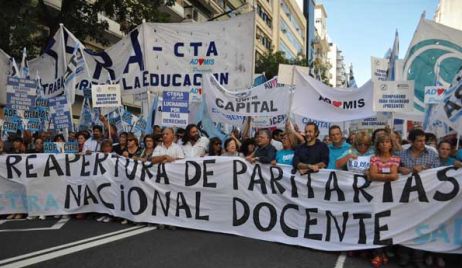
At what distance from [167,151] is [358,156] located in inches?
115

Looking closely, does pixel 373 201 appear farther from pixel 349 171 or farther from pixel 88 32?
pixel 88 32

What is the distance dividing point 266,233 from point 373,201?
1.45 metres

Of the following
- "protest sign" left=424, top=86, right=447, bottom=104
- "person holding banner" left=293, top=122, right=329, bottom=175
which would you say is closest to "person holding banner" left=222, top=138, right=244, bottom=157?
"person holding banner" left=293, top=122, right=329, bottom=175

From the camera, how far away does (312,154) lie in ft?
20.4

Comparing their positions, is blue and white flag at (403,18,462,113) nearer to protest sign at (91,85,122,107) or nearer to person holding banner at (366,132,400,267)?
person holding banner at (366,132,400,267)

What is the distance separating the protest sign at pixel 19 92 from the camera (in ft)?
33.8

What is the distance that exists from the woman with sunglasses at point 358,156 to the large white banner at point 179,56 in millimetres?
3358

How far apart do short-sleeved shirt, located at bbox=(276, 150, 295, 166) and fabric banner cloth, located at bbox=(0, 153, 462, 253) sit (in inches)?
11.3

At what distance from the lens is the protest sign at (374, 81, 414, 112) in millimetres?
8047

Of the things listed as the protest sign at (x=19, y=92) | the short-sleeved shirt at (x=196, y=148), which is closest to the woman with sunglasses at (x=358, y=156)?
the short-sleeved shirt at (x=196, y=148)

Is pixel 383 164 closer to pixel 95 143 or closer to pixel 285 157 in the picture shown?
pixel 285 157

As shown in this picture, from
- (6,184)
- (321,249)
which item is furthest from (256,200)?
(6,184)

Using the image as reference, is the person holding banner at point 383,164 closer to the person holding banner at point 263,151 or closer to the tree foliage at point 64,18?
the person holding banner at point 263,151

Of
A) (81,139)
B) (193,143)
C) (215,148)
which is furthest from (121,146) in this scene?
(215,148)
